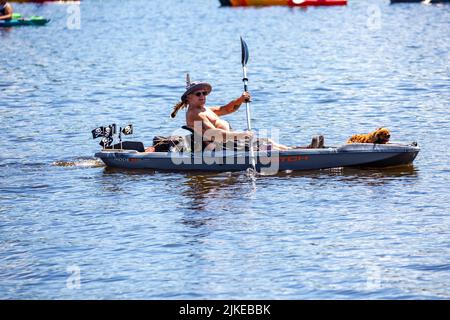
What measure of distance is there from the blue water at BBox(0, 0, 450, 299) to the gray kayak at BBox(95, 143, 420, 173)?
207mm

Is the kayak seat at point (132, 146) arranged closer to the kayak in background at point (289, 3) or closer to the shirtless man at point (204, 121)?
the shirtless man at point (204, 121)

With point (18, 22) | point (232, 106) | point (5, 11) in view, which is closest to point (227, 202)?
point (232, 106)

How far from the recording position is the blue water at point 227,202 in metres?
16.3

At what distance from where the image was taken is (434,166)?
23.7 meters

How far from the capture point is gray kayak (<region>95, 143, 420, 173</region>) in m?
22.4

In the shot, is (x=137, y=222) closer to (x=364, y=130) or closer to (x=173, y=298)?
(x=173, y=298)

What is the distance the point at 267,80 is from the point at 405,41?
20320mm

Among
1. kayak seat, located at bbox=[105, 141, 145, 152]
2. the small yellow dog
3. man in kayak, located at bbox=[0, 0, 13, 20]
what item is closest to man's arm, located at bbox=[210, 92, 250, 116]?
kayak seat, located at bbox=[105, 141, 145, 152]

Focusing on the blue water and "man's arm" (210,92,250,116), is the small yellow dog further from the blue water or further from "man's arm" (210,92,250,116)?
"man's arm" (210,92,250,116)

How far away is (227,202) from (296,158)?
227 cm

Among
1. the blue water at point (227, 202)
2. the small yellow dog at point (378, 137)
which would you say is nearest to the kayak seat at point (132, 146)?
the blue water at point (227, 202)

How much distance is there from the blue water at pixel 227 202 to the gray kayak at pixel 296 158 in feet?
0.68

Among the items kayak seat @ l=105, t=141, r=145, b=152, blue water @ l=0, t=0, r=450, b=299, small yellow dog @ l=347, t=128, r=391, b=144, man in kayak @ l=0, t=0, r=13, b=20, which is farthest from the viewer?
man in kayak @ l=0, t=0, r=13, b=20

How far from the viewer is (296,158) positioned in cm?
2241
